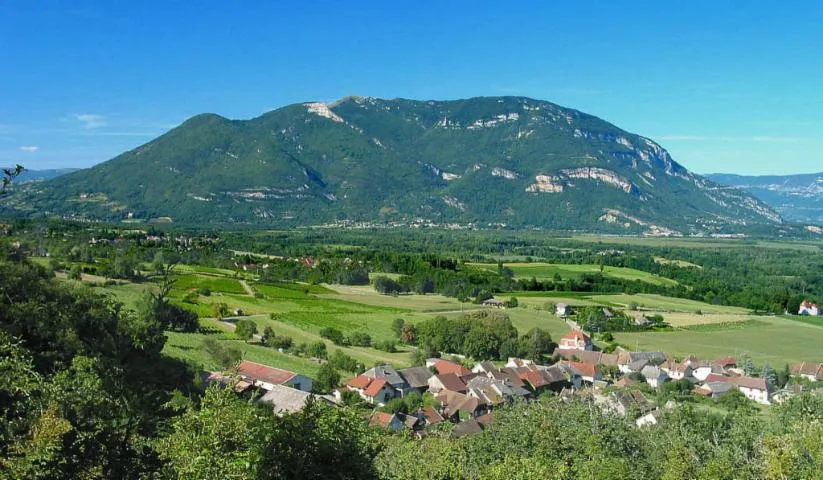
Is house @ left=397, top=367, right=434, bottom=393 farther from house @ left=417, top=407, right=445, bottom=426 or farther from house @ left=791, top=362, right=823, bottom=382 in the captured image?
house @ left=791, top=362, right=823, bottom=382

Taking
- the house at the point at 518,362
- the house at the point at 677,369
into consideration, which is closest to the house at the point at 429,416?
the house at the point at 518,362

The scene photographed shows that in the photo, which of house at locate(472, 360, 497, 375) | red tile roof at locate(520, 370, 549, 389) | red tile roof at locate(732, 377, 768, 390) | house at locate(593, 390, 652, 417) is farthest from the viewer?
red tile roof at locate(732, 377, 768, 390)

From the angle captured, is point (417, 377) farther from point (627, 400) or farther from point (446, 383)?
point (627, 400)

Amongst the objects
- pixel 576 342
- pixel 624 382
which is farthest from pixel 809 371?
pixel 576 342

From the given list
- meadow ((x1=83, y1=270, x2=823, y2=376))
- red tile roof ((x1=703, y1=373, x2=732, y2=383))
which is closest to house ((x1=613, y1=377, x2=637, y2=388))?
red tile roof ((x1=703, y1=373, x2=732, y2=383))

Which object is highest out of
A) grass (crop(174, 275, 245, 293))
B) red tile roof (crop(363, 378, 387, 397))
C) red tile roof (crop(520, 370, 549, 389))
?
grass (crop(174, 275, 245, 293))

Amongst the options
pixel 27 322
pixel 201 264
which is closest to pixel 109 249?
pixel 201 264
